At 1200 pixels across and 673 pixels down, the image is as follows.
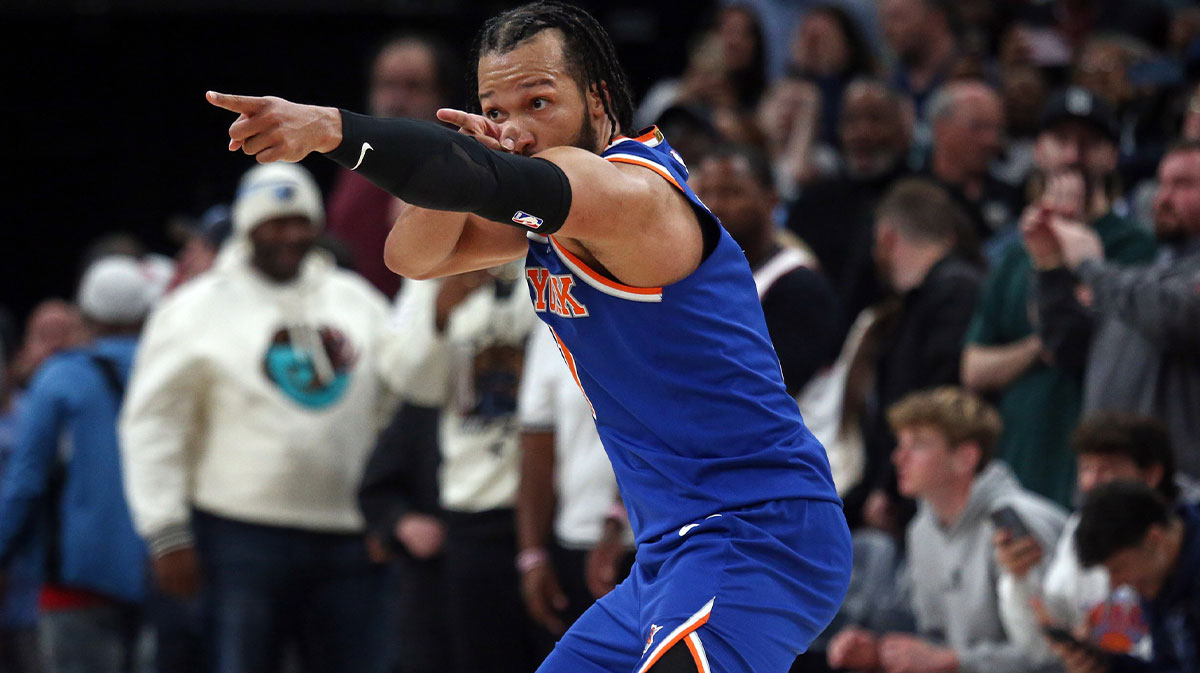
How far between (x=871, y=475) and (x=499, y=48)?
11.4 ft

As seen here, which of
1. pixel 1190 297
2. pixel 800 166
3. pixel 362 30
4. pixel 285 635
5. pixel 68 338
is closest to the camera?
pixel 1190 297

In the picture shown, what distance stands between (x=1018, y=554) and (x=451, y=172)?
3105mm

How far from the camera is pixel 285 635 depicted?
21.8ft

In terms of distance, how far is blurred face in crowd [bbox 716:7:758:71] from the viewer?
30.6 feet

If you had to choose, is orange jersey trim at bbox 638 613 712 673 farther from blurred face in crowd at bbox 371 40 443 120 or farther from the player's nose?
blurred face in crowd at bbox 371 40 443 120

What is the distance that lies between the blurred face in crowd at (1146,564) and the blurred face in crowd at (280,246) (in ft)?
11.9

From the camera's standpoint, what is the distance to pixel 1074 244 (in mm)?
5578

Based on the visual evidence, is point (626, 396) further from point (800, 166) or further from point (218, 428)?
point (800, 166)

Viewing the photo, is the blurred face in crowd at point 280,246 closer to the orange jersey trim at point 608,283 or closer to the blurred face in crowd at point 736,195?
the blurred face in crowd at point 736,195

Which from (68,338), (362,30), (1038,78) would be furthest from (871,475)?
(362,30)

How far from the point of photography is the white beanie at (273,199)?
686 centimetres

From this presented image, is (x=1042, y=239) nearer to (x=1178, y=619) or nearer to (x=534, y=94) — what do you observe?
(x=1178, y=619)

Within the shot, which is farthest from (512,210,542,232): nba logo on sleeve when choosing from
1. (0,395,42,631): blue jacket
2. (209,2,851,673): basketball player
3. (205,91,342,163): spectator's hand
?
(0,395,42,631): blue jacket

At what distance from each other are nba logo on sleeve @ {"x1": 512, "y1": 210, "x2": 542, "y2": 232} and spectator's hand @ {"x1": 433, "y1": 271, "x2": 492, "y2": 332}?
10.8ft
